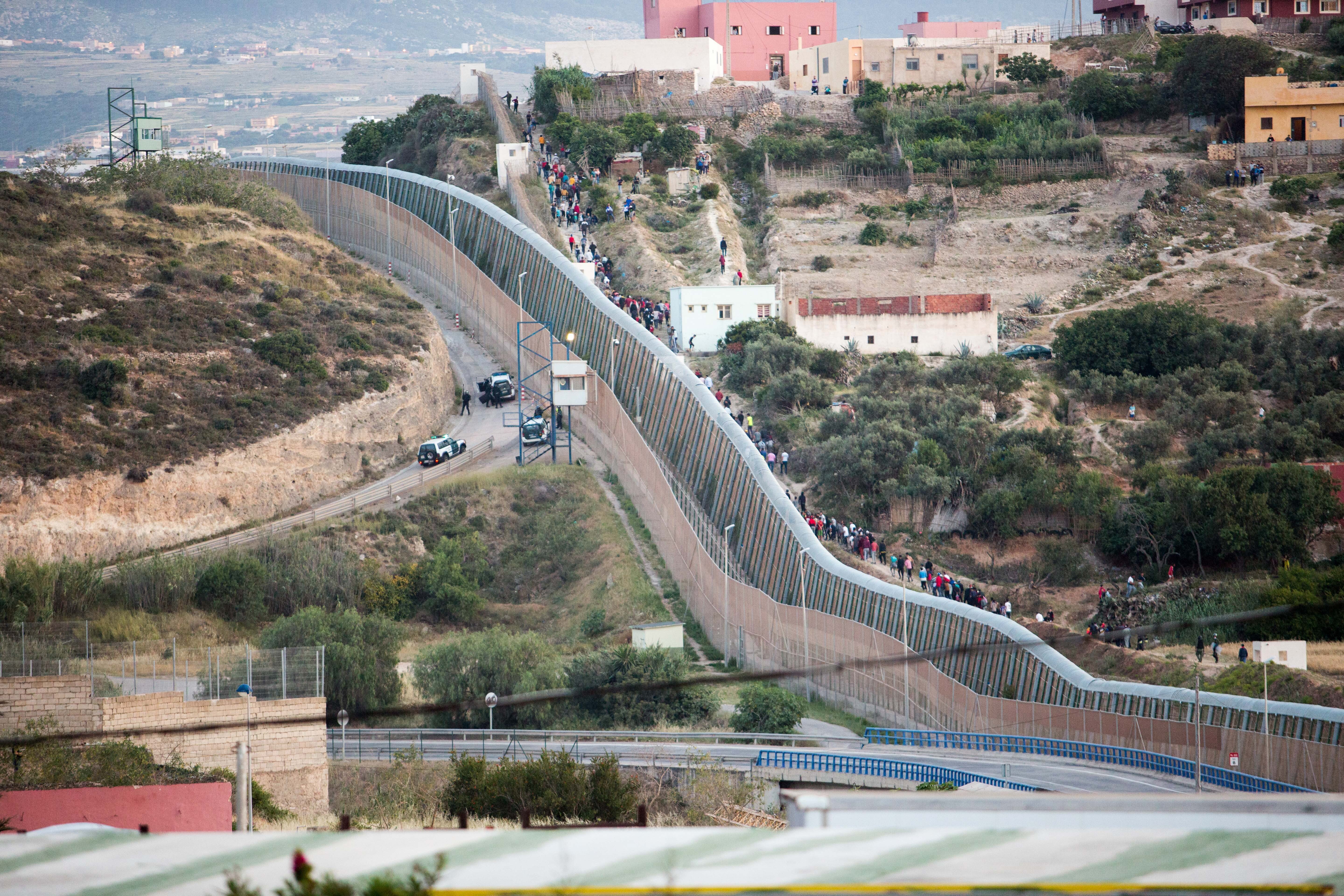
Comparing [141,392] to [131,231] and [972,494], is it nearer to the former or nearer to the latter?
[131,231]

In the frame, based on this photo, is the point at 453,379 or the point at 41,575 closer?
the point at 41,575

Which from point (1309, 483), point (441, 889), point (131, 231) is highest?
point (131, 231)

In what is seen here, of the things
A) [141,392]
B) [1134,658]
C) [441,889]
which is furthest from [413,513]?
[441,889]

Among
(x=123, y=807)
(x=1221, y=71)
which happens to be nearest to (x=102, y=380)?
(x=123, y=807)

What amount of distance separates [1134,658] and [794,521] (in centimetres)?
1024

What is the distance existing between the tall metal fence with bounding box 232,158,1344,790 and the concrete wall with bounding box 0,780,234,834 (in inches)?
425

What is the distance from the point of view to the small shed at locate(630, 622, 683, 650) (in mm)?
44906

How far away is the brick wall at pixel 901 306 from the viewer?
67000 millimetres

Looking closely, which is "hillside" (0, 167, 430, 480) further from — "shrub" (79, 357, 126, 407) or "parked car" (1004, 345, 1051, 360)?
"parked car" (1004, 345, 1051, 360)

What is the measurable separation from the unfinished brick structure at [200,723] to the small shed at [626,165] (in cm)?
5641

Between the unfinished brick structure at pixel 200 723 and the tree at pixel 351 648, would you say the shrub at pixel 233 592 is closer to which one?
the tree at pixel 351 648

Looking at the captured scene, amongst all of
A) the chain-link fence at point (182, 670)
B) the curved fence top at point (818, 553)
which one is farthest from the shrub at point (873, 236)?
the chain-link fence at point (182, 670)

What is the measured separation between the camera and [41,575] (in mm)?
45812

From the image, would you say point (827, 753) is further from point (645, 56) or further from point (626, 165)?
point (645, 56)
